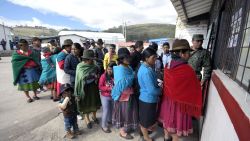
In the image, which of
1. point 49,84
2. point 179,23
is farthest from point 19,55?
point 179,23

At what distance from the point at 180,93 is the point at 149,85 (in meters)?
0.54

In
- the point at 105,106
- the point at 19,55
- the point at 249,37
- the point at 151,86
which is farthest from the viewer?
the point at 19,55

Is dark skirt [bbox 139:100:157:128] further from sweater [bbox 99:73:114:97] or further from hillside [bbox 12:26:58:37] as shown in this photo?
hillside [bbox 12:26:58:37]

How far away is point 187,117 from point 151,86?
A: 28.3 inches

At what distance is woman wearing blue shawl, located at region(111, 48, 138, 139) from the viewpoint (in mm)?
3357

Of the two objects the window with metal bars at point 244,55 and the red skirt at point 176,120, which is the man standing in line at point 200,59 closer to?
A: the red skirt at point 176,120

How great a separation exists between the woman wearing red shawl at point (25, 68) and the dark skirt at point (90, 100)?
271 cm

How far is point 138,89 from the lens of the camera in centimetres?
348

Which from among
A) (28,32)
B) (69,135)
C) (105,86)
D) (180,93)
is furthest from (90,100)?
(28,32)

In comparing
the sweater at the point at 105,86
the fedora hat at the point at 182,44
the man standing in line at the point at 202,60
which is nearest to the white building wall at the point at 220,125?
the fedora hat at the point at 182,44

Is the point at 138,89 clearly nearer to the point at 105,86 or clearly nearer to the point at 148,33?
the point at 105,86

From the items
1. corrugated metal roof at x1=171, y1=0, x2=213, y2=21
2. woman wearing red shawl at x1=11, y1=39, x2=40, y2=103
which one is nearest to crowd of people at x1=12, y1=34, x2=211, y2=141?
woman wearing red shawl at x1=11, y1=39, x2=40, y2=103

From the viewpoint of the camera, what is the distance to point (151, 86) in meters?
3.02

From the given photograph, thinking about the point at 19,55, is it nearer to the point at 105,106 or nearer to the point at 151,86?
the point at 105,106
